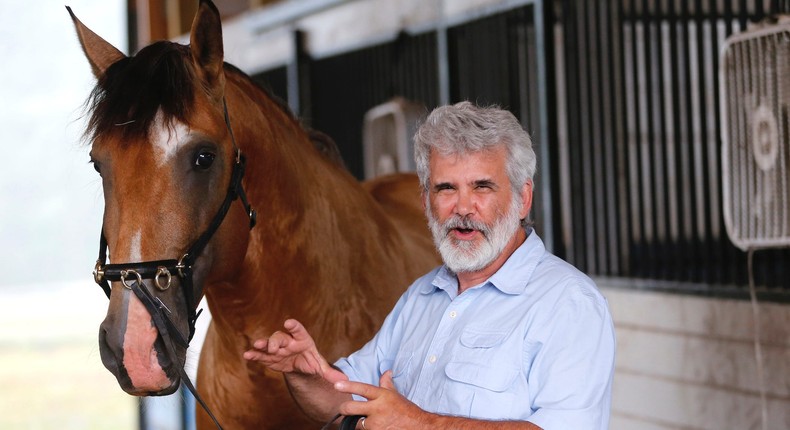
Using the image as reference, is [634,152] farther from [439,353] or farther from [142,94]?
[142,94]

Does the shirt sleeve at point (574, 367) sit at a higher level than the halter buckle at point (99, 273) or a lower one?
lower

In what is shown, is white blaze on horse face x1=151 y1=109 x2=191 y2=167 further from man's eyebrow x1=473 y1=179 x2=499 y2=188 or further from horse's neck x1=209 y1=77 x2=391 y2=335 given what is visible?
man's eyebrow x1=473 y1=179 x2=499 y2=188

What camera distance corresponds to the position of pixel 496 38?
4.35 meters

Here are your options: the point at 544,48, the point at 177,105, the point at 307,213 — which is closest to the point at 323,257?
the point at 307,213

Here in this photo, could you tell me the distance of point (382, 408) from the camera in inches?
55.1

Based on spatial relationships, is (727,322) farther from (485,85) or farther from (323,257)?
(485,85)

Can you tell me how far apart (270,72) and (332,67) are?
35.4 inches

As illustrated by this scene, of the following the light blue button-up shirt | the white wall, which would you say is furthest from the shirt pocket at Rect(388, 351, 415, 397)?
the white wall

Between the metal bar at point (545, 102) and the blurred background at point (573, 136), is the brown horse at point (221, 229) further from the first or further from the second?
the metal bar at point (545, 102)

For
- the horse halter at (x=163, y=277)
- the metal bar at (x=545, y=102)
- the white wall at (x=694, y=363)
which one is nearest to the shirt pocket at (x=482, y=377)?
the horse halter at (x=163, y=277)

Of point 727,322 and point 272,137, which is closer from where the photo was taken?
point 272,137

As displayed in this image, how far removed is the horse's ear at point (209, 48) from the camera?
1.82 metres

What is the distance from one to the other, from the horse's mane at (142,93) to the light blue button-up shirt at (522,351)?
2.10 ft

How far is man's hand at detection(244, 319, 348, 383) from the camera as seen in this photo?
1.64 metres
